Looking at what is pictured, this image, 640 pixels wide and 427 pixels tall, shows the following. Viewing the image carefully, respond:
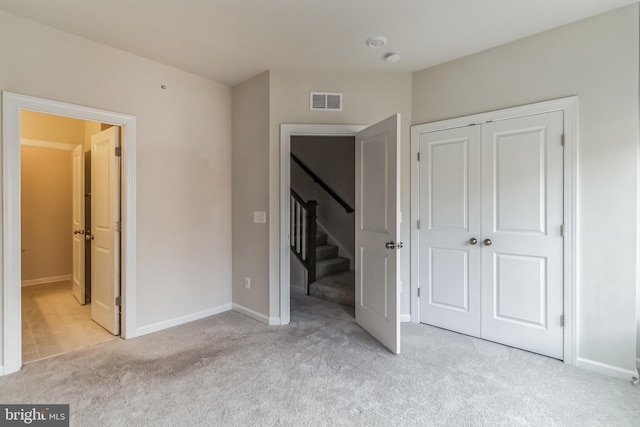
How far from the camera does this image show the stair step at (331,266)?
173 inches

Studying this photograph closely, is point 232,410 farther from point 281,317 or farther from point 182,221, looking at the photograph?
point 182,221

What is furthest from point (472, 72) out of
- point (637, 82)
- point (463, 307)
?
point (463, 307)

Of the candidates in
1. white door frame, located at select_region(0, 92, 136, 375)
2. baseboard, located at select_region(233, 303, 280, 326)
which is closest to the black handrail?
baseboard, located at select_region(233, 303, 280, 326)

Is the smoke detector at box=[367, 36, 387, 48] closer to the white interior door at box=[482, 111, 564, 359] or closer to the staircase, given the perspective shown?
the white interior door at box=[482, 111, 564, 359]

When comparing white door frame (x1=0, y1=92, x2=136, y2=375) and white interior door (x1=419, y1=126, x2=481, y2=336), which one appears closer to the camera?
white door frame (x1=0, y1=92, x2=136, y2=375)

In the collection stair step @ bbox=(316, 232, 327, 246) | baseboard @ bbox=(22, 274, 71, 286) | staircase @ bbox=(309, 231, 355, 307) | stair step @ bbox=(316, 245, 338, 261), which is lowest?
baseboard @ bbox=(22, 274, 71, 286)

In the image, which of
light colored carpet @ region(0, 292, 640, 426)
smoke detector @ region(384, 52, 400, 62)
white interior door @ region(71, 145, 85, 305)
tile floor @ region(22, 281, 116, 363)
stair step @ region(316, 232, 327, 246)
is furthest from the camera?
stair step @ region(316, 232, 327, 246)

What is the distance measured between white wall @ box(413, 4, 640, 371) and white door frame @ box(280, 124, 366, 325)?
5.52 ft

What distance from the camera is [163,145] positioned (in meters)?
3.12

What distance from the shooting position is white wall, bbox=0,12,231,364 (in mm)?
2404

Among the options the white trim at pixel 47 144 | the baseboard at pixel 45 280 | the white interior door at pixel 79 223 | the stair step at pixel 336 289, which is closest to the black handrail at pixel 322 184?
the stair step at pixel 336 289

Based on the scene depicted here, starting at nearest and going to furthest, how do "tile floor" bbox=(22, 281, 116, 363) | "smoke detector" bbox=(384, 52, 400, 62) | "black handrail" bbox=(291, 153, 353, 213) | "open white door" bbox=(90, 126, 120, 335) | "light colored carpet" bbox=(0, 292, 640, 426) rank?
1. "light colored carpet" bbox=(0, 292, 640, 426)
2. "tile floor" bbox=(22, 281, 116, 363)
3. "smoke detector" bbox=(384, 52, 400, 62)
4. "open white door" bbox=(90, 126, 120, 335)
5. "black handrail" bbox=(291, 153, 353, 213)

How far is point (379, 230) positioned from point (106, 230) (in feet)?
8.75

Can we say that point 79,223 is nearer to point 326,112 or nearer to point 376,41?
point 326,112
